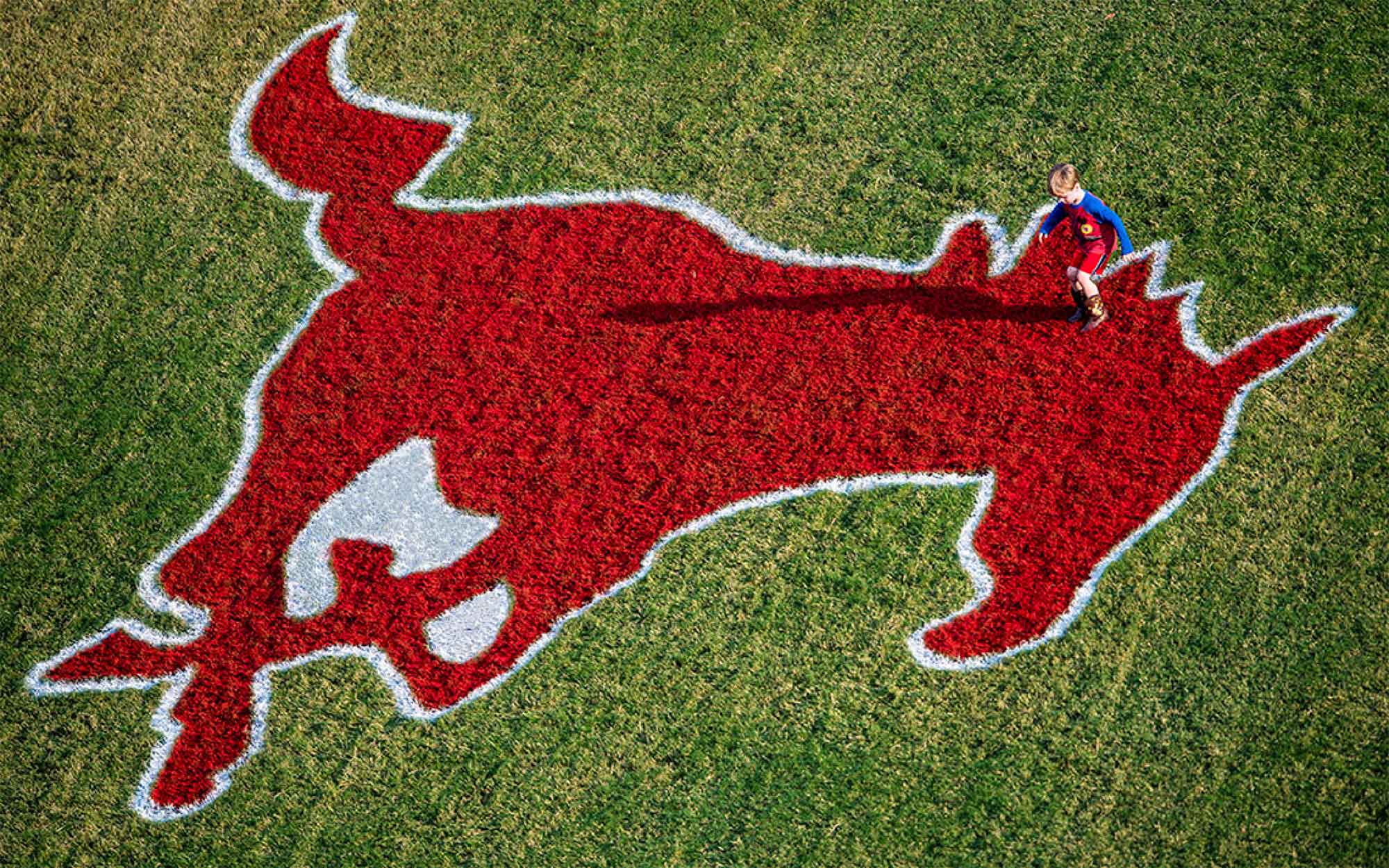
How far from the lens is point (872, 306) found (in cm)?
869

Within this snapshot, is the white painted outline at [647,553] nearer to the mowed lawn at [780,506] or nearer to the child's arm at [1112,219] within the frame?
the mowed lawn at [780,506]

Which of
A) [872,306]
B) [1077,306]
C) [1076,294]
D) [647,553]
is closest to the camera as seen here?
[647,553]

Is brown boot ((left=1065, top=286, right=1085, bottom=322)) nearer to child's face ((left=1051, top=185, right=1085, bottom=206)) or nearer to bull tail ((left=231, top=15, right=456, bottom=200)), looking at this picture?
child's face ((left=1051, top=185, right=1085, bottom=206))

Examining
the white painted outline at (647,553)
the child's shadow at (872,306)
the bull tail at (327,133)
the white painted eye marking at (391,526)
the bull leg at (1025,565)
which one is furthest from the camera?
the bull tail at (327,133)

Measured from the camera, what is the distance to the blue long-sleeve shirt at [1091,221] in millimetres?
7805

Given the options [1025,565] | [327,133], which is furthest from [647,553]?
[327,133]

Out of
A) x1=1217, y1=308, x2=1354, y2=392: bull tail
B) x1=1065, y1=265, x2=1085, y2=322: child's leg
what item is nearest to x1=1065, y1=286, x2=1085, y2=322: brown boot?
x1=1065, y1=265, x2=1085, y2=322: child's leg

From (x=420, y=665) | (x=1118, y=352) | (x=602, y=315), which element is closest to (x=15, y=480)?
(x=420, y=665)

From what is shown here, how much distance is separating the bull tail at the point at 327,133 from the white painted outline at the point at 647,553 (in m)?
0.03

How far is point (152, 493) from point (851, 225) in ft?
18.0

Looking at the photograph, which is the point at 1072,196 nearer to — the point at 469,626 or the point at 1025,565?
the point at 1025,565

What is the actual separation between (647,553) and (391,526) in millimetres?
1824

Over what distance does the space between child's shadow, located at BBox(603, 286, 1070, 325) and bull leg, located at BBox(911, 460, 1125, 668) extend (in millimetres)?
1269

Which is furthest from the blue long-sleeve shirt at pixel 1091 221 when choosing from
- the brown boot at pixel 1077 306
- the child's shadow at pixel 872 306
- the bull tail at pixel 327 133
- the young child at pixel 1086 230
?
the bull tail at pixel 327 133
